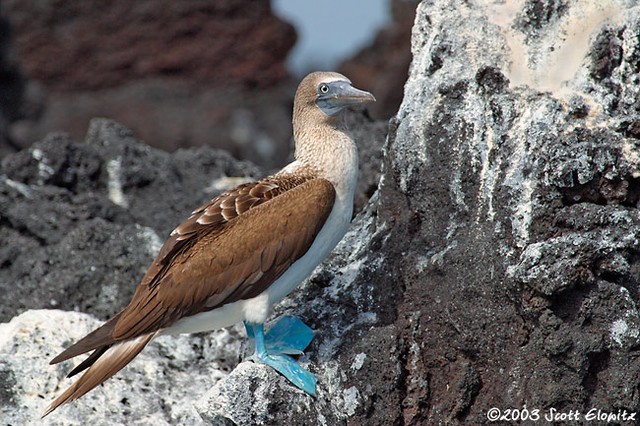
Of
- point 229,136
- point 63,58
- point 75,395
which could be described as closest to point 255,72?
point 229,136

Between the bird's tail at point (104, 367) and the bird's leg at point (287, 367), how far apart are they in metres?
0.52

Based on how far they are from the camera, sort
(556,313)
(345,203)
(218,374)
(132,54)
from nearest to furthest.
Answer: (556,313) < (345,203) < (218,374) < (132,54)

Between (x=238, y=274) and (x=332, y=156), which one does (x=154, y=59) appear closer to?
(x=332, y=156)

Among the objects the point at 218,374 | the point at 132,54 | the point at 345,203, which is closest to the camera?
the point at 345,203

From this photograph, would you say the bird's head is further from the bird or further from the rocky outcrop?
the bird

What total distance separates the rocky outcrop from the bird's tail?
0.43 metres

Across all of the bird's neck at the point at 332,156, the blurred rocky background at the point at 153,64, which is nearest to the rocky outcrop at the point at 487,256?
the bird's neck at the point at 332,156

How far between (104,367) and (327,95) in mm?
1785

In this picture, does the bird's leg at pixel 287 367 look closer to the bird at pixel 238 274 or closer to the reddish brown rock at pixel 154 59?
the bird at pixel 238 274

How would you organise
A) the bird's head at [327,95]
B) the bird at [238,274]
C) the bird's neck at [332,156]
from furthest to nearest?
the bird's head at [327,95] → the bird's neck at [332,156] → the bird at [238,274]

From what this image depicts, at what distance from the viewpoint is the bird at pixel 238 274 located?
570 centimetres

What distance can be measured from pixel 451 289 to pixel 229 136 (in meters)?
8.36

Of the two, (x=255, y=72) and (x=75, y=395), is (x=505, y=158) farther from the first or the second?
(x=255, y=72)

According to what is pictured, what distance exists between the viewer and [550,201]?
17.7 feet
